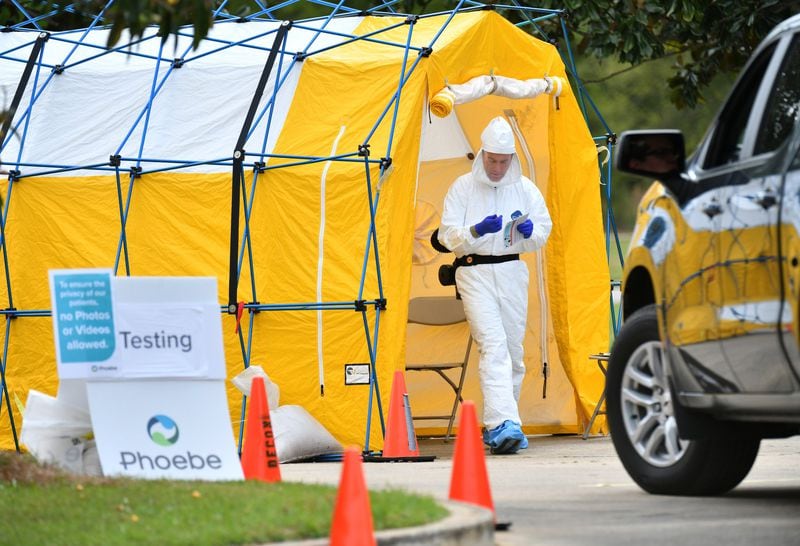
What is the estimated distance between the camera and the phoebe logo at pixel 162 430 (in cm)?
855

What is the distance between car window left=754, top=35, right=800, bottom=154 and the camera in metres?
7.41

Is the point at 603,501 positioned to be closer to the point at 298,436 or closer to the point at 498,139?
the point at 298,436

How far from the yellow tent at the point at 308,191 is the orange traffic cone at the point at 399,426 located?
486mm

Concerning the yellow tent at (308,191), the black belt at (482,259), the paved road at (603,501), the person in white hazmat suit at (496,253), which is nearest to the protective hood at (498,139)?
the person in white hazmat suit at (496,253)

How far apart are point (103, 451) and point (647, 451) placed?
2580 mm

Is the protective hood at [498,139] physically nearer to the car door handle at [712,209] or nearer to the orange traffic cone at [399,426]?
the orange traffic cone at [399,426]

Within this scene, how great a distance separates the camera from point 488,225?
11969 mm

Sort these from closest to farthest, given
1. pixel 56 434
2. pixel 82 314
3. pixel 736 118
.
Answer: pixel 736 118 < pixel 82 314 < pixel 56 434

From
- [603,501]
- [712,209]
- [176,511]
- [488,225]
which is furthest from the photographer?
[488,225]

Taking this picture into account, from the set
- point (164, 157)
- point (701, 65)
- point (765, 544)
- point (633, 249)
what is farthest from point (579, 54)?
point (765, 544)

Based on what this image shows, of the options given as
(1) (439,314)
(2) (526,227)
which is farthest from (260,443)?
(1) (439,314)

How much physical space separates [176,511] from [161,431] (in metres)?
1.51

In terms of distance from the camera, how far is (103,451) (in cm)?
848

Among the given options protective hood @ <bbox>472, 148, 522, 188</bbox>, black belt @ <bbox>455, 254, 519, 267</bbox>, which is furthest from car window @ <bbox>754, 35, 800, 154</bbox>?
protective hood @ <bbox>472, 148, 522, 188</bbox>
